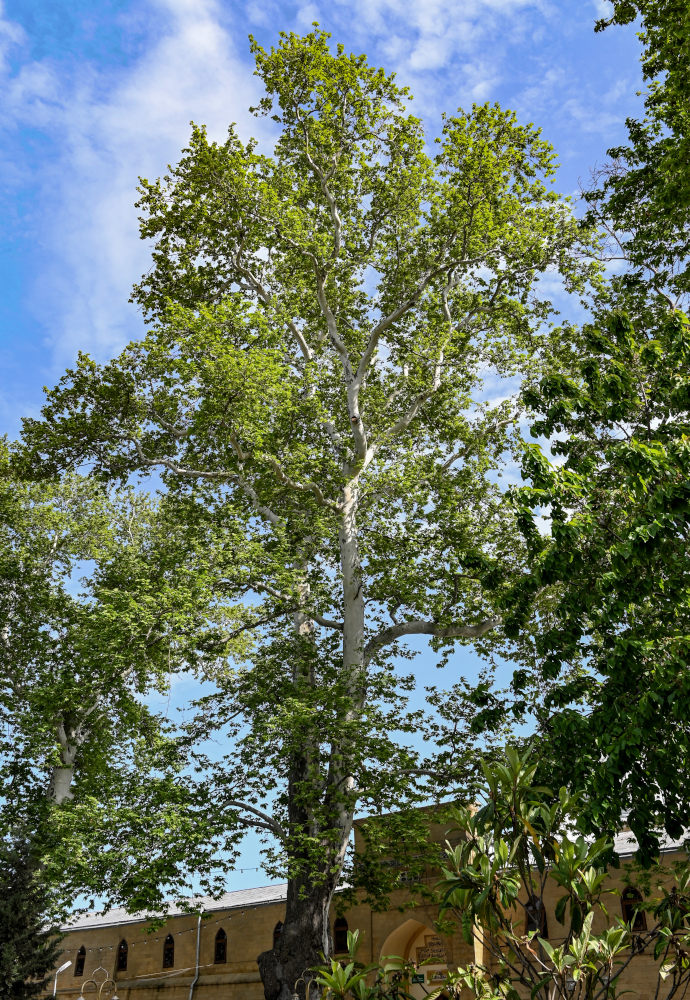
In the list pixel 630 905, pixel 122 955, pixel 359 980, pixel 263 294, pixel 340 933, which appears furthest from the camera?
pixel 122 955

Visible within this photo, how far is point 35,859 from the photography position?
21094mm

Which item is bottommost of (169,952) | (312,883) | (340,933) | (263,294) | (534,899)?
(169,952)

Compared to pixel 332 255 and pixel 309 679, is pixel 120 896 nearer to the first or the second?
pixel 309 679

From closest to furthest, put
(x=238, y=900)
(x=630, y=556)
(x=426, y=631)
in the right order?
(x=630, y=556) → (x=426, y=631) → (x=238, y=900)

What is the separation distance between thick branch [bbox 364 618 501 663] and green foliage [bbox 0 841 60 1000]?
10.8m

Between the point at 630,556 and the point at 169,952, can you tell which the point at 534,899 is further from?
the point at 169,952

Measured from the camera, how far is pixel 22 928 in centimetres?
2044

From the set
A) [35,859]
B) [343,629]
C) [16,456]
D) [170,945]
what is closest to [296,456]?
[343,629]

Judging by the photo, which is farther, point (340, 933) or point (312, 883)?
point (340, 933)

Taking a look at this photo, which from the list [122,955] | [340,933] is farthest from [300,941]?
[122,955]

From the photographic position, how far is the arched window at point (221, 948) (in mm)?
31191

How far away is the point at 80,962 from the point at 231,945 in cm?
1349

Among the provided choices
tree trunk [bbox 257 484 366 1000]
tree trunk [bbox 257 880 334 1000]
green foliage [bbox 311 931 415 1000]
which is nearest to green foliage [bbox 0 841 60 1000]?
tree trunk [bbox 257 484 366 1000]

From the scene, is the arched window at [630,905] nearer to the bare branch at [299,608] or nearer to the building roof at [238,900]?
the bare branch at [299,608]
